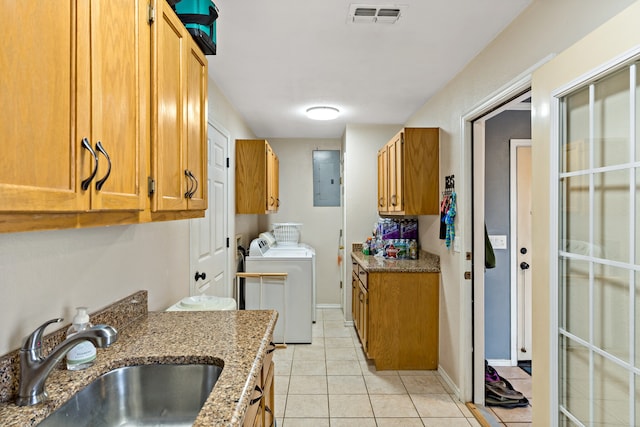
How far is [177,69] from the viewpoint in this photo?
137 centimetres

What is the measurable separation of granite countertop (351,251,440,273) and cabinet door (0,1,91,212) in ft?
8.91

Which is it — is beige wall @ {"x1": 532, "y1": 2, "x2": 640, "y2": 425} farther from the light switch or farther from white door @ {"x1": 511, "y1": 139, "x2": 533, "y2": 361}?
white door @ {"x1": 511, "y1": 139, "x2": 533, "y2": 361}

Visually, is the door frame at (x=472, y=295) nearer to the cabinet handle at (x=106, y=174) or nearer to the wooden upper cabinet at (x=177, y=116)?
the wooden upper cabinet at (x=177, y=116)

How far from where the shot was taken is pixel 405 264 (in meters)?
3.46

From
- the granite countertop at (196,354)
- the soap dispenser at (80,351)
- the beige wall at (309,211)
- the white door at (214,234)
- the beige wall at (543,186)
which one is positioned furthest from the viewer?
the beige wall at (309,211)

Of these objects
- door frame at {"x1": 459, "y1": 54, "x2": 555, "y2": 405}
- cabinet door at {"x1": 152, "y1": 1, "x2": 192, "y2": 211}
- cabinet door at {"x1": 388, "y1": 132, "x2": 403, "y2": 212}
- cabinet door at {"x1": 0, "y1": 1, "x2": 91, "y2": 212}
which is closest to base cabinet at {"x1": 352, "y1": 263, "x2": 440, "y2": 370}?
door frame at {"x1": 459, "y1": 54, "x2": 555, "y2": 405}

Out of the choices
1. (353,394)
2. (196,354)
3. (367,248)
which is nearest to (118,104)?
(196,354)

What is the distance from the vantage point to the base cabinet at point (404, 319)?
3.25 meters

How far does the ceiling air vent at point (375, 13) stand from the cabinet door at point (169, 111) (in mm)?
894

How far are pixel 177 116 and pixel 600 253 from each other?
1.56m

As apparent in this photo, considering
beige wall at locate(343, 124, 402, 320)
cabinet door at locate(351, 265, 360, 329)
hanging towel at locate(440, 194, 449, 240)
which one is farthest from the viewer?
beige wall at locate(343, 124, 402, 320)

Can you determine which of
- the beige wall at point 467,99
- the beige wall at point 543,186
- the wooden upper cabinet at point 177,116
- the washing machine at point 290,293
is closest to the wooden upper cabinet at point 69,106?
the wooden upper cabinet at point 177,116

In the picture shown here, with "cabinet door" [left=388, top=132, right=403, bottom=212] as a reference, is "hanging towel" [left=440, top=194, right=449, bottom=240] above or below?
below

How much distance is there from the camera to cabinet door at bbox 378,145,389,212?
385cm
